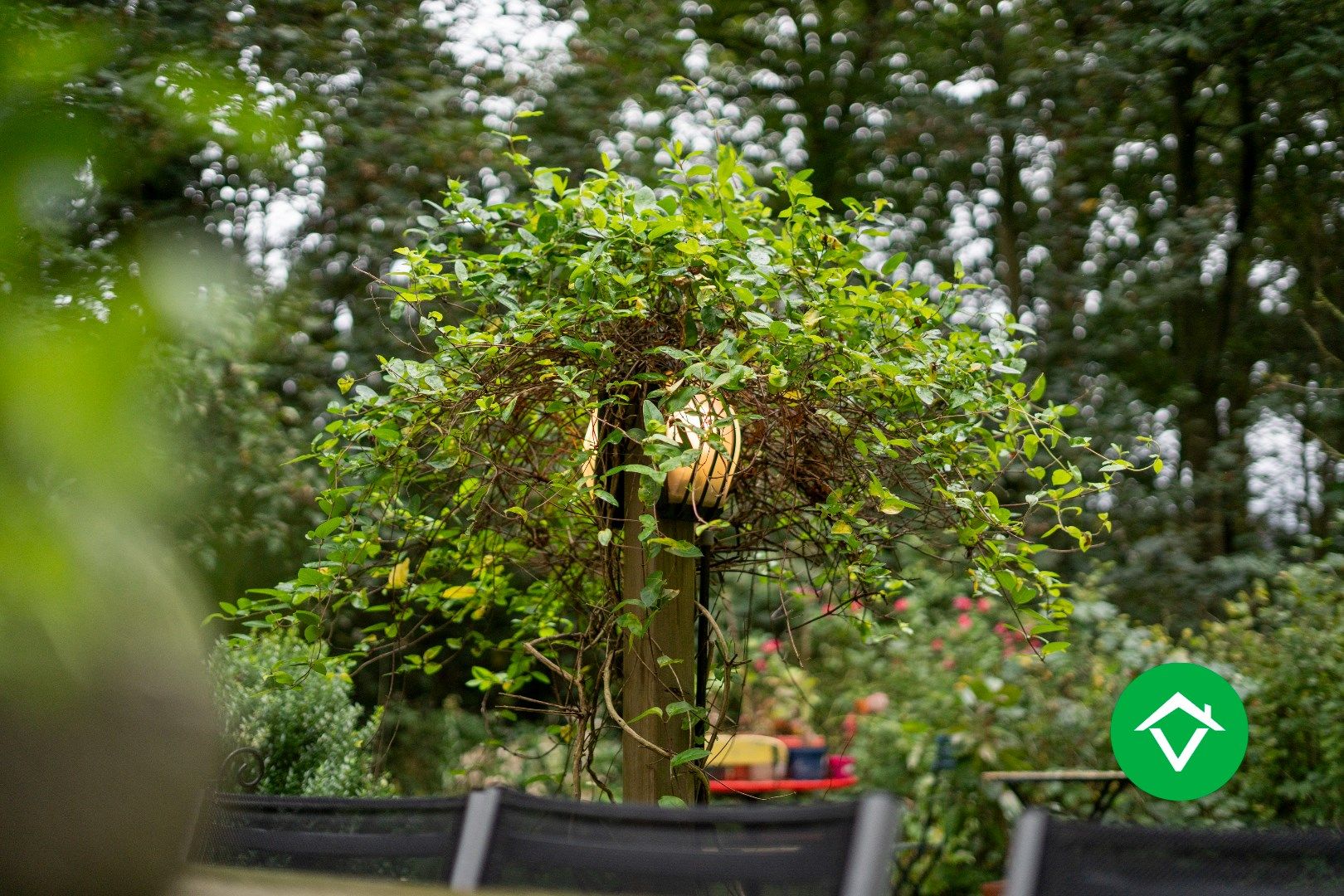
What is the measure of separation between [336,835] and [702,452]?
2.90ft

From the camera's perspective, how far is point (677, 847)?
102 cm

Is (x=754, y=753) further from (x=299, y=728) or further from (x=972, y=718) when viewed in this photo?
(x=299, y=728)

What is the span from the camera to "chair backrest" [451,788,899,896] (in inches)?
36.4

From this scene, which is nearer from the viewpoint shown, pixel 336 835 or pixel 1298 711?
pixel 336 835

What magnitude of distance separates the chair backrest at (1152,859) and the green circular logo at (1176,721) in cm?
192

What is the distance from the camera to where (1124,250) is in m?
7.06

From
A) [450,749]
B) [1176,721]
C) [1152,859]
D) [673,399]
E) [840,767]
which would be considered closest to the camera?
[1152,859]

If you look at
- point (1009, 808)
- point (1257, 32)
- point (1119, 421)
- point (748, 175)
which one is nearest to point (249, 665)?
point (748, 175)

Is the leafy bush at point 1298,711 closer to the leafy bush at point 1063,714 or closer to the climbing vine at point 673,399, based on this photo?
the leafy bush at point 1063,714

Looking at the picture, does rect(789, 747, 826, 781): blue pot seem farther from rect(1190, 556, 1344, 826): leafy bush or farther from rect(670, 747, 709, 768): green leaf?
rect(670, 747, 709, 768): green leaf

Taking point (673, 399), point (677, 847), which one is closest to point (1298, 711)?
point (673, 399)

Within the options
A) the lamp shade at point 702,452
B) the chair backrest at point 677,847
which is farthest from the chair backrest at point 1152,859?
the lamp shade at point 702,452

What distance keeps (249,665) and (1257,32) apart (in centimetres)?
567

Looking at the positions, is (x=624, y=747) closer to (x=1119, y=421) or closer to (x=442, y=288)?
(x=442, y=288)
